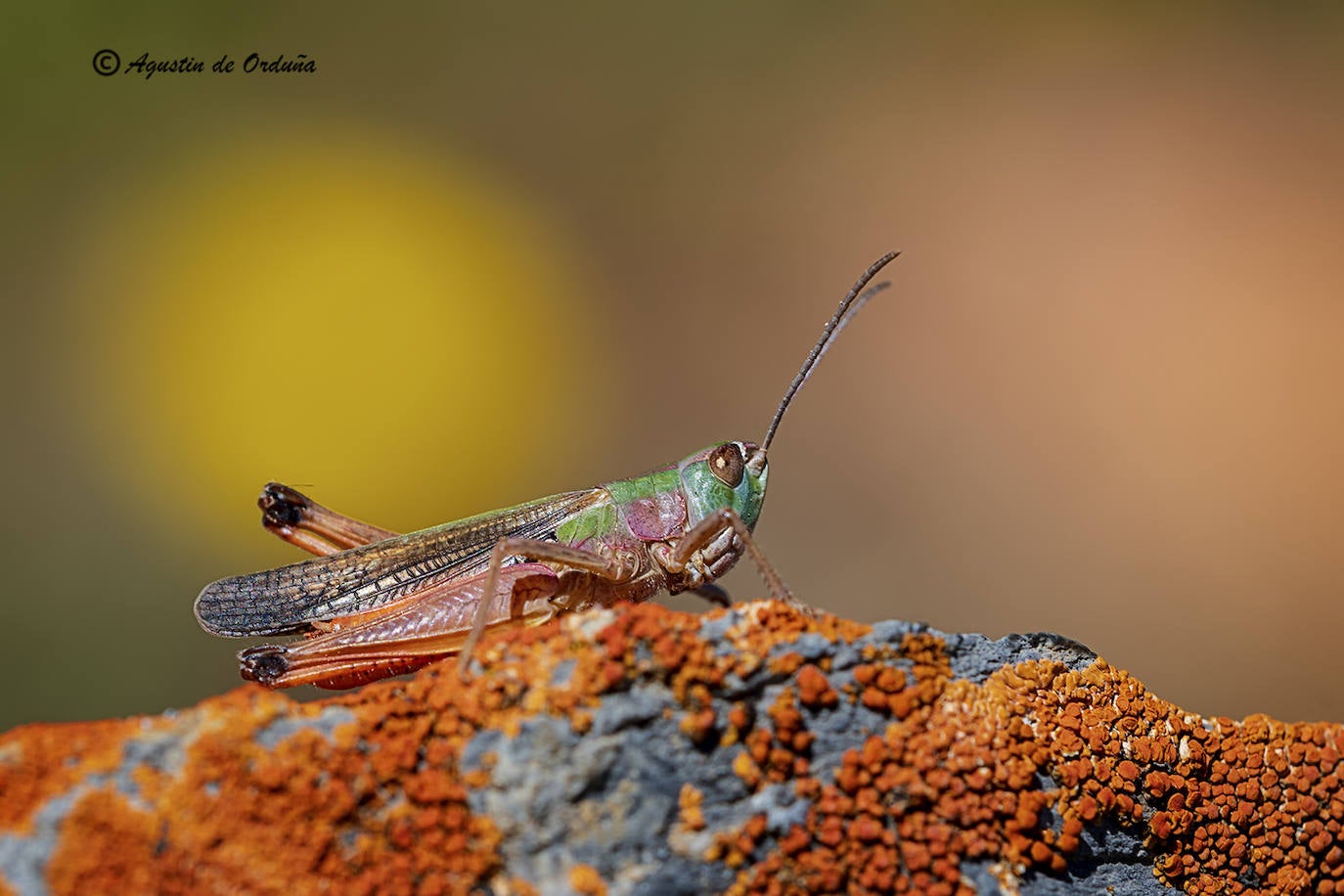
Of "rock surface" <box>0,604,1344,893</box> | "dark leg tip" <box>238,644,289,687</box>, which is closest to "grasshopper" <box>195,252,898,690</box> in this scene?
"dark leg tip" <box>238,644,289,687</box>

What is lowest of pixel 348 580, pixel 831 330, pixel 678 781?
pixel 678 781

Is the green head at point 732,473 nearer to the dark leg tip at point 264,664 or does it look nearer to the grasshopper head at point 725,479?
the grasshopper head at point 725,479

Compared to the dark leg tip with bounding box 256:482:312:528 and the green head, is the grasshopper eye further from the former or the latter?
the dark leg tip with bounding box 256:482:312:528

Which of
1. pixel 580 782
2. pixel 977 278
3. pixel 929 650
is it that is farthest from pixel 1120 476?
pixel 580 782

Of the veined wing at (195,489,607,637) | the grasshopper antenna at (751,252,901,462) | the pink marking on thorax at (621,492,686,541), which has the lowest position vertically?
the veined wing at (195,489,607,637)

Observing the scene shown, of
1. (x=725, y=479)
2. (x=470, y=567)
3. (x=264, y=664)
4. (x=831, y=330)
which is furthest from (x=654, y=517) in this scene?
(x=264, y=664)

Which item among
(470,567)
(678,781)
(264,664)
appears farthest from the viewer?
(470,567)

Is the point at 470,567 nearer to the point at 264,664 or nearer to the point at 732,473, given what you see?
the point at 264,664

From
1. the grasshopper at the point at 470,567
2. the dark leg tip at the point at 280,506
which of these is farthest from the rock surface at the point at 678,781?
the dark leg tip at the point at 280,506
